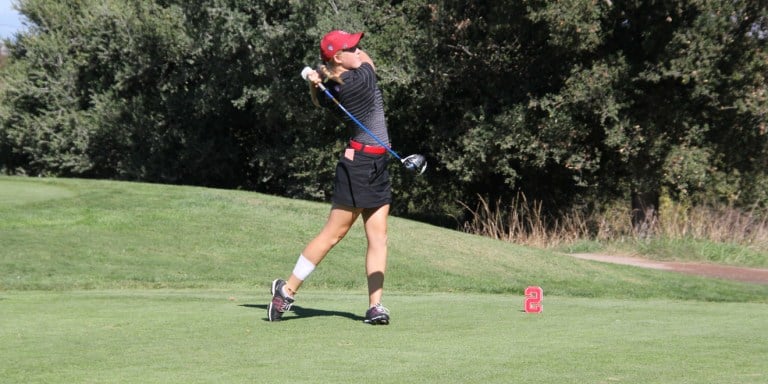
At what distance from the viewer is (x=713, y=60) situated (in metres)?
18.8

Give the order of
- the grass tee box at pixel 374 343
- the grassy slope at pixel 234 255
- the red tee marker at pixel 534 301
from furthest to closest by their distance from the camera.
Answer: the grassy slope at pixel 234 255 → the red tee marker at pixel 534 301 → the grass tee box at pixel 374 343

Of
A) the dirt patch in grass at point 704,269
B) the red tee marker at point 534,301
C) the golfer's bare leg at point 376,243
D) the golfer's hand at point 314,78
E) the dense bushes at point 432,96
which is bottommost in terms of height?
the red tee marker at point 534,301

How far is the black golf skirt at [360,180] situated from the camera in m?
7.45

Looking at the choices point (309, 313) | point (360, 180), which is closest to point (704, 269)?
point (309, 313)

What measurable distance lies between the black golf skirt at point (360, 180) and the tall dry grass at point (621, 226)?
12270mm

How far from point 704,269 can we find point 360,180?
382 inches

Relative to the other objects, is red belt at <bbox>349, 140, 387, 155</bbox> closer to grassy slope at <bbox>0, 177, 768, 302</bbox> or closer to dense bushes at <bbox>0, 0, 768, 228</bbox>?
grassy slope at <bbox>0, 177, 768, 302</bbox>

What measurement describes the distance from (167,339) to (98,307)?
1.98m

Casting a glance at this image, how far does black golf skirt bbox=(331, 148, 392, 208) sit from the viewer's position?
7453mm

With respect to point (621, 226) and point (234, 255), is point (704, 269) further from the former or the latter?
point (234, 255)

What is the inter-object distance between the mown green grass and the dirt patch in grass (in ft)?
2.66

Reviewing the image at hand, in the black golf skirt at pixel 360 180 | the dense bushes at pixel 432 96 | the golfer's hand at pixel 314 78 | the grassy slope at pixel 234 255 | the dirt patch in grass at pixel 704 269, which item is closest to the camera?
the golfer's hand at pixel 314 78

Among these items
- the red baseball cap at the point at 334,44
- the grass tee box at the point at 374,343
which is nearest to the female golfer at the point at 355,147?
the red baseball cap at the point at 334,44

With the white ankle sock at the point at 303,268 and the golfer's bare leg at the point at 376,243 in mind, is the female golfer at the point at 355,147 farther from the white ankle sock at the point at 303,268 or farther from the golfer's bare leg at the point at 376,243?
the white ankle sock at the point at 303,268
